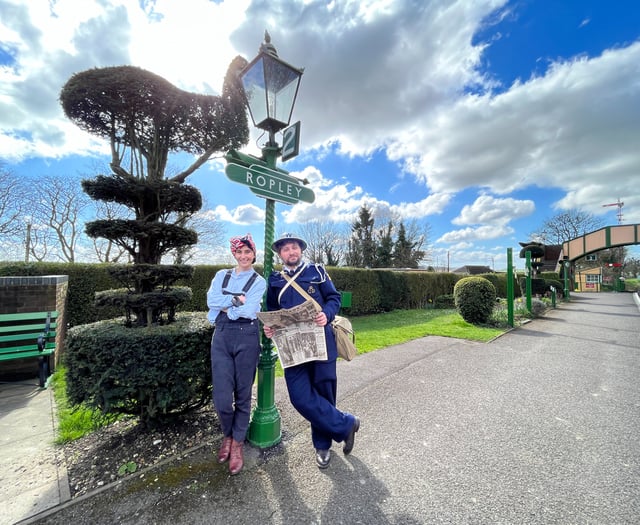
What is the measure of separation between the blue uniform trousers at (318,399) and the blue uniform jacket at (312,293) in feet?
0.59

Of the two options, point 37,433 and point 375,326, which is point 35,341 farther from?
point 375,326

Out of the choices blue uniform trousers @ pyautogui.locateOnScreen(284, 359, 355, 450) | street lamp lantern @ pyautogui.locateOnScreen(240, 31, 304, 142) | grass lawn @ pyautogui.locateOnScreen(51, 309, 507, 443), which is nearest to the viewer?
blue uniform trousers @ pyautogui.locateOnScreen(284, 359, 355, 450)

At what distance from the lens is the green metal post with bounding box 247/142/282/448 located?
274 centimetres

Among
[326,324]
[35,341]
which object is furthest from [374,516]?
[35,341]

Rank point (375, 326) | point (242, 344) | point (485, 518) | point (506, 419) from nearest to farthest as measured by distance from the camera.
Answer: point (485, 518)
point (242, 344)
point (506, 419)
point (375, 326)

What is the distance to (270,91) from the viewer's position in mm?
2859

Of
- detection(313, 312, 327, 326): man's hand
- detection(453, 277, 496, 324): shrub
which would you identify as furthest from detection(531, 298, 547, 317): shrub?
detection(313, 312, 327, 326): man's hand

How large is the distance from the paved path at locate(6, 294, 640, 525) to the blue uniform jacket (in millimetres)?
1013

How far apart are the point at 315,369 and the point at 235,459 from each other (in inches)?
37.9

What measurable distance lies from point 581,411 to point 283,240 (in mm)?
4155

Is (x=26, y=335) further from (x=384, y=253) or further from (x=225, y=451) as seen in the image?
(x=384, y=253)

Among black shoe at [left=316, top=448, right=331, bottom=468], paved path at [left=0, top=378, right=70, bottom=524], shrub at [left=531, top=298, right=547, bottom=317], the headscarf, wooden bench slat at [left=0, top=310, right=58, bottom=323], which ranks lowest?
paved path at [left=0, top=378, right=70, bottom=524]

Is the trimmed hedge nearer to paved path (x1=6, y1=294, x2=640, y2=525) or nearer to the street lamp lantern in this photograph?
paved path (x1=6, y1=294, x2=640, y2=525)

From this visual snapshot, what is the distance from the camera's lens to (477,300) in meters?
9.52
